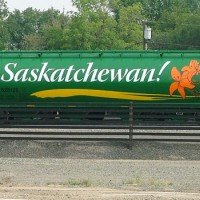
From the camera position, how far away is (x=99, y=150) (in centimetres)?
1983

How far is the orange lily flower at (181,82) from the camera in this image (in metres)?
26.6

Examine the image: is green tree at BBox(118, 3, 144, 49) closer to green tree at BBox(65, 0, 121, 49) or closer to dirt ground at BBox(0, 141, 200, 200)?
green tree at BBox(65, 0, 121, 49)

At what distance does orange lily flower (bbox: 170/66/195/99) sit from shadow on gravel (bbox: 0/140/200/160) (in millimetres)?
6118

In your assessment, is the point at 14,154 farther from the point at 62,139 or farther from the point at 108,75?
the point at 108,75

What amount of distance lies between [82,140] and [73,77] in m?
6.49

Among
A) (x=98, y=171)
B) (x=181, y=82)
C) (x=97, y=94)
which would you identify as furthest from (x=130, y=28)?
(x=98, y=171)

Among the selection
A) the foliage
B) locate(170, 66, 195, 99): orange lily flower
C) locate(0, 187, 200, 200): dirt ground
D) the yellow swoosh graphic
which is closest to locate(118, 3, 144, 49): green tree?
the foliage

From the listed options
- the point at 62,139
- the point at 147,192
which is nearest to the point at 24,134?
the point at 62,139

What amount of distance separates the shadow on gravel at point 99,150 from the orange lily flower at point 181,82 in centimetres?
612

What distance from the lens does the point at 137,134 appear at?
66.7 ft

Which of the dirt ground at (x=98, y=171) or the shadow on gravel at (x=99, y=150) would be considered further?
the shadow on gravel at (x=99, y=150)

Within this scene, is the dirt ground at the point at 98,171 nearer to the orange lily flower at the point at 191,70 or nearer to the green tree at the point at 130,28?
the orange lily flower at the point at 191,70

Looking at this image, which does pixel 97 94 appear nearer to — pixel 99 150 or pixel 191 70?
A: pixel 191 70

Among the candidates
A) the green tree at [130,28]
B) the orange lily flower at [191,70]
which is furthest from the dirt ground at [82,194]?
the green tree at [130,28]
